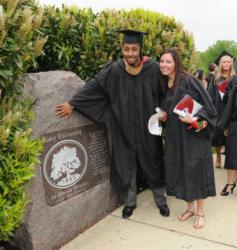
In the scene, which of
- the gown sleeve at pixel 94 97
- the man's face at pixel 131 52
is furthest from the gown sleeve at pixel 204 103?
the gown sleeve at pixel 94 97

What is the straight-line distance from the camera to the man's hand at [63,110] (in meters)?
3.27

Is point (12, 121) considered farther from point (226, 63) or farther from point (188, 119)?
point (226, 63)

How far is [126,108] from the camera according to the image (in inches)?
142

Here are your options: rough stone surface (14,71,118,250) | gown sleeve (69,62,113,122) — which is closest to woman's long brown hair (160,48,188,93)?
gown sleeve (69,62,113,122)

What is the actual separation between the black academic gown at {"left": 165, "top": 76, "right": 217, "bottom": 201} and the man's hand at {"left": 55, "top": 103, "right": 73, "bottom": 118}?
0.95 m

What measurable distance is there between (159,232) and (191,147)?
88 centimetres

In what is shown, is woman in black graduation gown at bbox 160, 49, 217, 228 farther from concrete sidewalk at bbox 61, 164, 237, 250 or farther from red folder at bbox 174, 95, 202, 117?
concrete sidewalk at bbox 61, 164, 237, 250

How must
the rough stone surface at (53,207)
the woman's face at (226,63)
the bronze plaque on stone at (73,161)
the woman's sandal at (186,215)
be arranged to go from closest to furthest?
the rough stone surface at (53,207)
the bronze plaque on stone at (73,161)
the woman's sandal at (186,215)
the woman's face at (226,63)

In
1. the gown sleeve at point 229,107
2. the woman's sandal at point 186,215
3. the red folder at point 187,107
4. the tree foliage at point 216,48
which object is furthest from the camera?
the tree foliage at point 216,48

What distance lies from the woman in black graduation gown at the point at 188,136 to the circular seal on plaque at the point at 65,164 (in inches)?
35.5

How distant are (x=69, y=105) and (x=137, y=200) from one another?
155cm

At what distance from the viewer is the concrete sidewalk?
324 cm

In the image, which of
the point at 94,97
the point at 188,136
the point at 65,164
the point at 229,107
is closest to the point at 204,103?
the point at 188,136

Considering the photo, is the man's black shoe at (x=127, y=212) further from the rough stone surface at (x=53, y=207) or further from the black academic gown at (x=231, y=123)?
the black academic gown at (x=231, y=123)
